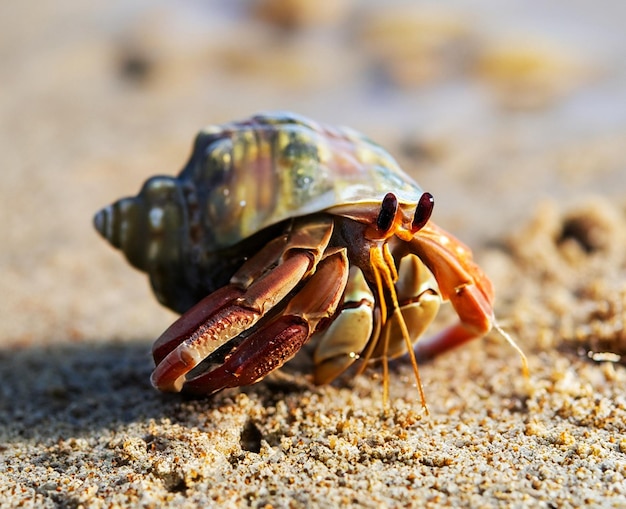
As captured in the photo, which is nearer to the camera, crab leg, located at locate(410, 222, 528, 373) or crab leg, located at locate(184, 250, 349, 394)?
crab leg, located at locate(184, 250, 349, 394)

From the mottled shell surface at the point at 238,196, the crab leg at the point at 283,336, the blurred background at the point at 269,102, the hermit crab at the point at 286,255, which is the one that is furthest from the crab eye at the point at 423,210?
the blurred background at the point at 269,102

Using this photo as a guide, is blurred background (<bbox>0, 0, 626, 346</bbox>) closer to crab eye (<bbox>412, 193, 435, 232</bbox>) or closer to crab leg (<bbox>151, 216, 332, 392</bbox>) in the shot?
crab leg (<bbox>151, 216, 332, 392</bbox>)

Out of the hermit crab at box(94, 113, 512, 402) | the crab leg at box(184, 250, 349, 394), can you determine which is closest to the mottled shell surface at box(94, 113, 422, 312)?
the hermit crab at box(94, 113, 512, 402)

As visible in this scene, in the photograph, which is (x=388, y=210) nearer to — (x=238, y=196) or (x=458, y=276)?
(x=458, y=276)

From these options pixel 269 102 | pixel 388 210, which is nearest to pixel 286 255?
pixel 388 210

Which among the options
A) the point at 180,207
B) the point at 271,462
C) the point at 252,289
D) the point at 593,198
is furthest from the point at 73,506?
the point at 593,198

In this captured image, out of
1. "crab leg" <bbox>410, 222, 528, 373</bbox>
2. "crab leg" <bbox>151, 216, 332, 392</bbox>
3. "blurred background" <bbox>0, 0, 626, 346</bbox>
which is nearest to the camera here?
"crab leg" <bbox>151, 216, 332, 392</bbox>
